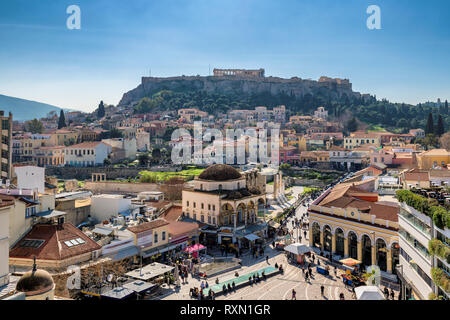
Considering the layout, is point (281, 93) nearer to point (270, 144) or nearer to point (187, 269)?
point (270, 144)

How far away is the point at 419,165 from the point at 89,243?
43866 mm

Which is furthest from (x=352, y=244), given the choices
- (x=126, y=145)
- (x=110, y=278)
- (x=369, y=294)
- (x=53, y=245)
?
(x=126, y=145)

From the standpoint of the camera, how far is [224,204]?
102 feet

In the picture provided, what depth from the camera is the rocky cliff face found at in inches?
5404

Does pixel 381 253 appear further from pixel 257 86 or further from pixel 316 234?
pixel 257 86

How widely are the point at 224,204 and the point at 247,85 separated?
112m

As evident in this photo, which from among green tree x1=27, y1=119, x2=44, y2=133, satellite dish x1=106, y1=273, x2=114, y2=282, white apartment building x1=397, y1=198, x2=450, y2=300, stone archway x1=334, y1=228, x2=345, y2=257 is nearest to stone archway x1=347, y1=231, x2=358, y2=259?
stone archway x1=334, y1=228, x2=345, y2=257

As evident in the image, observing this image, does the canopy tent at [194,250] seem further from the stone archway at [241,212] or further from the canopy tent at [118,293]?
the canopy tent at [118,293]

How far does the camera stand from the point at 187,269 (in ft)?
75.9

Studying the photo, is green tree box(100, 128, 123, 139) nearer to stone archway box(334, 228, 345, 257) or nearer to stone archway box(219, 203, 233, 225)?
stone archway box(219, 203, 233, 225)

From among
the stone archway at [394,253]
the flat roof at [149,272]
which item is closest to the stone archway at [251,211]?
the stone archway at [394,253]

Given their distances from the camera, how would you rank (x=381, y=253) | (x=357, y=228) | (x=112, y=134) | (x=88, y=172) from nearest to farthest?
(x=381, y=253) → (x=357, y=228) → (x=88, y=172) → (x=112, y=134)

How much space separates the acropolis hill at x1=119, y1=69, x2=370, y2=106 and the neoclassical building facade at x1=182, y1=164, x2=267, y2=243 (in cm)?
10699
